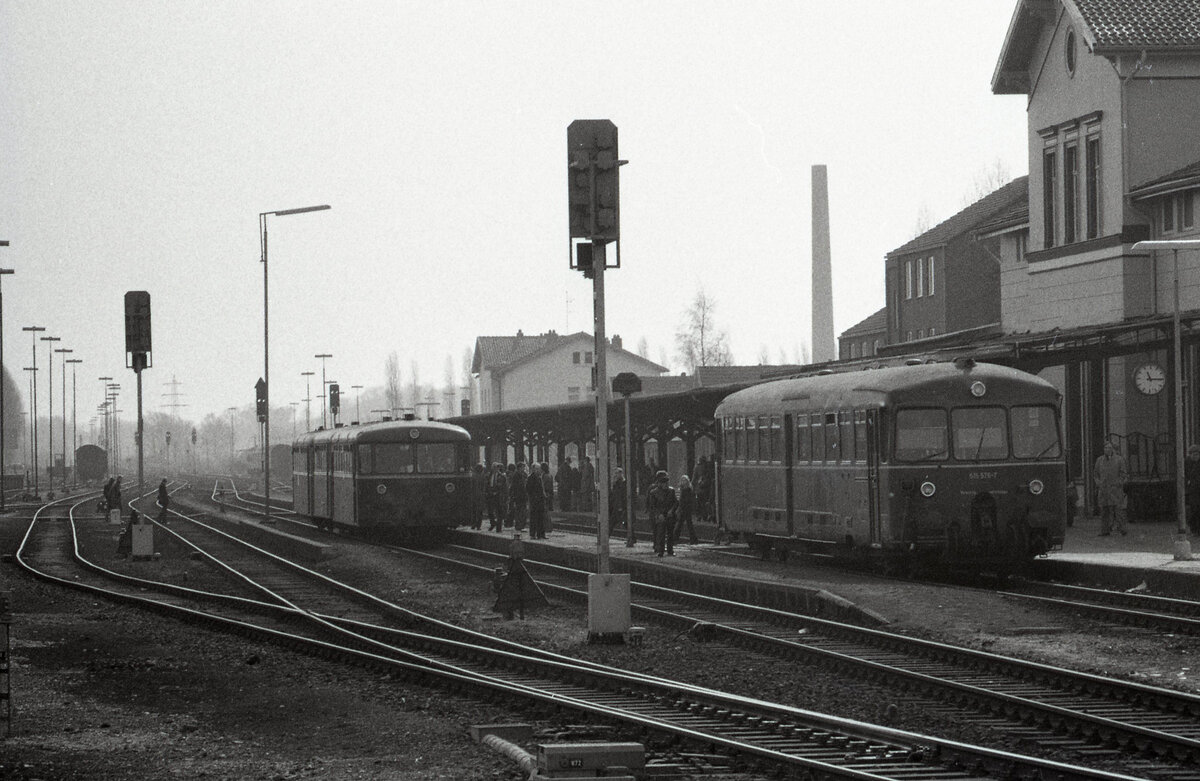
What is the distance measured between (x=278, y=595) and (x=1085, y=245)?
22.2m

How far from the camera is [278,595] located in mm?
25984

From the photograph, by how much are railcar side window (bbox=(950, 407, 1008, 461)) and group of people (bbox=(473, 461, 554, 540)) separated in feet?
41.3

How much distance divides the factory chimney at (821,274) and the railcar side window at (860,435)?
51.5 m

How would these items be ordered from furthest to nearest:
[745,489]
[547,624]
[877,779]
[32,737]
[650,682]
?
[745,489]
[547,624]
[650,682]
[32,737]
[877,779]

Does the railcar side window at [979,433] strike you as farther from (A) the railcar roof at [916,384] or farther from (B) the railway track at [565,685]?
(B) the railway track at [565,685]

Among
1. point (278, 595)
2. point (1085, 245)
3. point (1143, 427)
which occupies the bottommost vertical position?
point (278, 595)

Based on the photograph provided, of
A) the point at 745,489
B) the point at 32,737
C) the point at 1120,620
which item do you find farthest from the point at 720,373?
the point at 32,737

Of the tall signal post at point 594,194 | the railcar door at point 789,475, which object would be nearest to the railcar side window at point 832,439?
the railcar door at point 789,475

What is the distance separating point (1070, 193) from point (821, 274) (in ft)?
117

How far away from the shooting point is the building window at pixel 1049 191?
42281 mm

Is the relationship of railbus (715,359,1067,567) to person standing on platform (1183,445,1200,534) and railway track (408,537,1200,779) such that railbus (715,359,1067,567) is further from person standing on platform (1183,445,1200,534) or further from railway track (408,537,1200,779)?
person standing on platform (1183,445,1200,534)

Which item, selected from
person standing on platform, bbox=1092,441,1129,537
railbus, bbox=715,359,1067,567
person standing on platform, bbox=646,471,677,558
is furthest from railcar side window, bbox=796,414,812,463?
person standing on platform, bbox=1092,441,1129,537

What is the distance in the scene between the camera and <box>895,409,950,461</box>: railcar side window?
928 inches

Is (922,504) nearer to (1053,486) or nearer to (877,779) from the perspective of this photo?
(1053,486)
